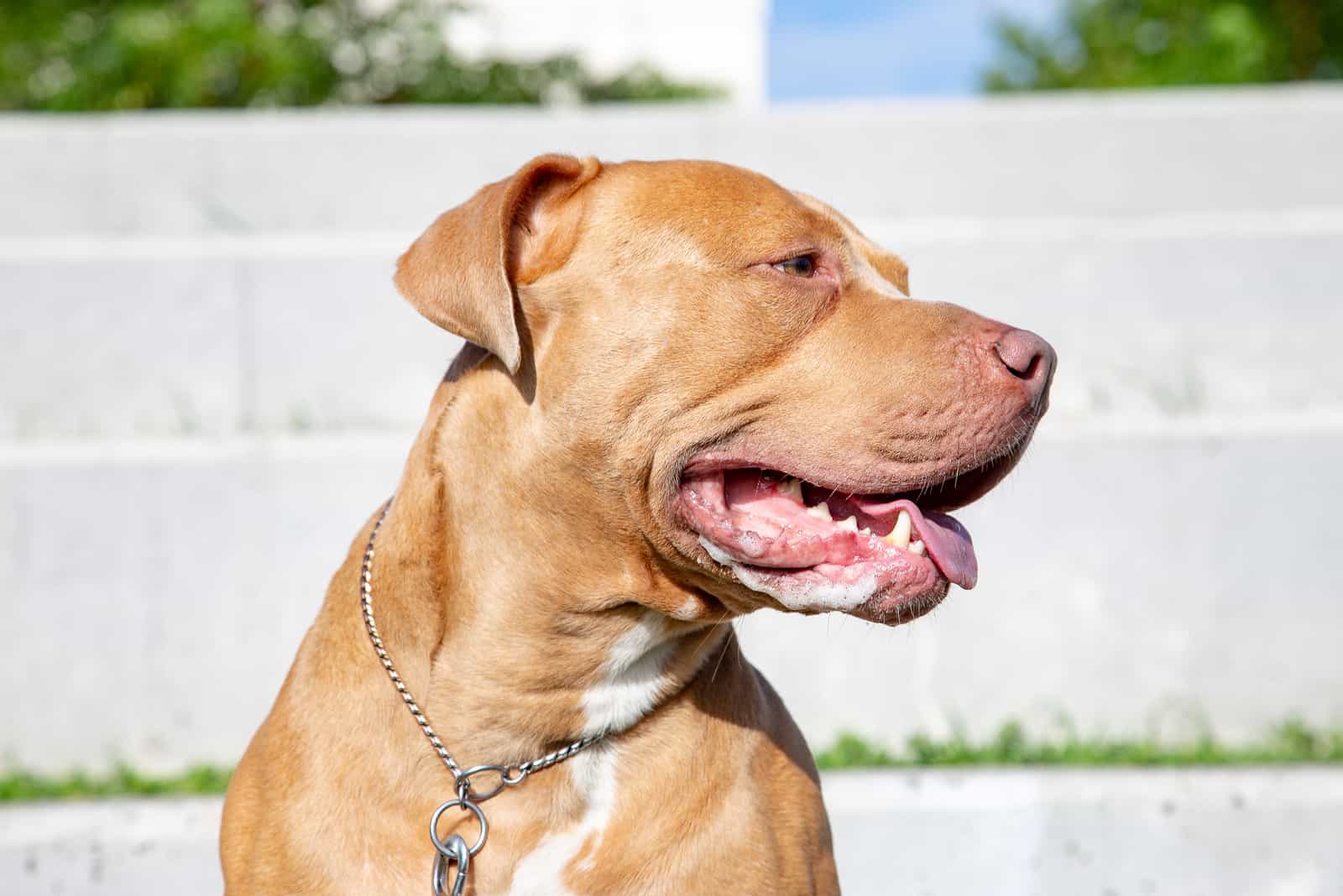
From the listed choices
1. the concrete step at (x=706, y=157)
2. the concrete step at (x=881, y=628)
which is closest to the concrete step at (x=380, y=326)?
the concrete step at (x=706, y=157)

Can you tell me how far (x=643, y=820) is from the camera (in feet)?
9.55

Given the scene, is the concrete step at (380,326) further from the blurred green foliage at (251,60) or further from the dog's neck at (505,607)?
the dog's neck at (505,607)

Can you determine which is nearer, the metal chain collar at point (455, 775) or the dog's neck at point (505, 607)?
the metal chain collar at point (455, 775)

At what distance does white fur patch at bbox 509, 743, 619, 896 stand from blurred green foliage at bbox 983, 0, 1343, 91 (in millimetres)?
11191

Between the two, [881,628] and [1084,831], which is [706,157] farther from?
[1084,831]

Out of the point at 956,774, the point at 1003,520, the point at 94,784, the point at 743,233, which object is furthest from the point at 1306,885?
the point at 94,784

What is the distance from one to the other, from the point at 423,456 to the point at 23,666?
3925mm

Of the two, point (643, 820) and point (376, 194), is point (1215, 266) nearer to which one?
point (376, 194)

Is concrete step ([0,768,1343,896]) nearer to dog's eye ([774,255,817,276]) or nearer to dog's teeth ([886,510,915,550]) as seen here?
dog's teeth ([886,510,915,550])

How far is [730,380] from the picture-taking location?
2807 millimetres

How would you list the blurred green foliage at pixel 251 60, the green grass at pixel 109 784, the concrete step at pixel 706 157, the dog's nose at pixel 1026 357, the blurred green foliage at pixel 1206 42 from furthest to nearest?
the blurred green foliage at pixel 1206 42 < the blurred green foliage at pixel 251 60 < the concrete step at pixel 706 157 < the green grass at pixel 109 784 < the dog's nose at pixel 1026 357

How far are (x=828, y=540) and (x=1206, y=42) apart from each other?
12536 millimetres

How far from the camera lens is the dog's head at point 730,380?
8.83 ft

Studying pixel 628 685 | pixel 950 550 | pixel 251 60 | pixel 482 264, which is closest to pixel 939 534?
pixel 950 550
